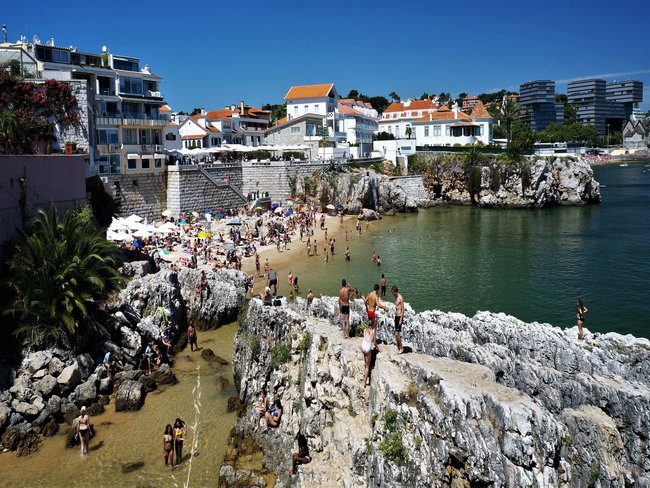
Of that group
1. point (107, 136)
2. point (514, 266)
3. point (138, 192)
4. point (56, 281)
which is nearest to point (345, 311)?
point (56, 281)

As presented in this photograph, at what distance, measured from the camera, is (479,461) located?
972 cm

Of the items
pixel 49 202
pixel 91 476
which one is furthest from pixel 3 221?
pixel 91 476

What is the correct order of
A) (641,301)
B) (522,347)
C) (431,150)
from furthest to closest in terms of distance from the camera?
(431,150) < (641,301) < (522,347)

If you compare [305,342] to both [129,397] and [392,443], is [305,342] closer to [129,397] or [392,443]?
[392,443]

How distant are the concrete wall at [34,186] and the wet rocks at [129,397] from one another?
27.7ft

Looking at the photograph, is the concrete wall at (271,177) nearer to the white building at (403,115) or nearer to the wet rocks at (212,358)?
the wet rocks at (212,358)

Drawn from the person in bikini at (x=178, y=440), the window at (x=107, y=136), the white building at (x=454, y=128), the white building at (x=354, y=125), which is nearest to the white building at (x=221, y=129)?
the white building at (x=354, y=125)

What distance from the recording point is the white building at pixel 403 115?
92.4 metres

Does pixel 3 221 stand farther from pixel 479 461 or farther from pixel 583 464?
pixel 583 464

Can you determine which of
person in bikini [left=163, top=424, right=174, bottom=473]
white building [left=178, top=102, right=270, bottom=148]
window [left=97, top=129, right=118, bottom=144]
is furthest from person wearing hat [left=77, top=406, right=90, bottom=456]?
white building [left=178, top=102, right=270, bottom=148]

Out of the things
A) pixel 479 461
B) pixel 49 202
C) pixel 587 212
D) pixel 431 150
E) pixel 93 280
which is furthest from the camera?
pixel 431 150

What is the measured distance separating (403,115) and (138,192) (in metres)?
64.4

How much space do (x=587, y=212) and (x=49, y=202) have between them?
6089cm

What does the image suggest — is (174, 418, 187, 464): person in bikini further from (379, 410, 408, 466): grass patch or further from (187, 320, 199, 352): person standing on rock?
(187, 320, 199, 352): person standing on rock
